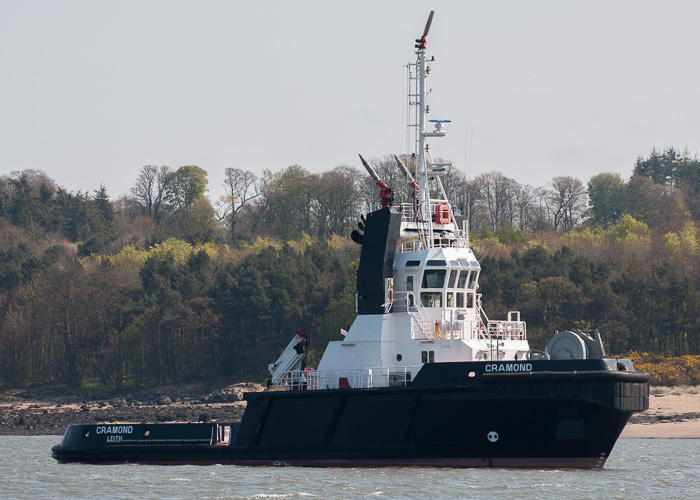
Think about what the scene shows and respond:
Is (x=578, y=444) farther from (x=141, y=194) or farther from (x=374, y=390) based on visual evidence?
(x=141, y=194)

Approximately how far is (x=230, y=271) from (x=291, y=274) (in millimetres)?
5578

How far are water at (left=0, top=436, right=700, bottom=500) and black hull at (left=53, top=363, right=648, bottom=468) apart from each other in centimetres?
36

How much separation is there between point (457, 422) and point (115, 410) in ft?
120

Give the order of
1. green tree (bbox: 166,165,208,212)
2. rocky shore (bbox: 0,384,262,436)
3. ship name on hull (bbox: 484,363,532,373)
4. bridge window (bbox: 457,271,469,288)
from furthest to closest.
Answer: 1. green tree (bbox: 166,165,208,212)
2. rocky shore (bbox: 0,384,262,436)
3. bridge window (bbox: 457,271,469,288)
4. ship name on hull (bbox: 484,363,532,373)

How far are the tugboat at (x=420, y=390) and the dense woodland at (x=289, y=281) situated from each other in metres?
21.1

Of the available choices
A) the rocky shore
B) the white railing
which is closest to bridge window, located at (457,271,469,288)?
the white railing

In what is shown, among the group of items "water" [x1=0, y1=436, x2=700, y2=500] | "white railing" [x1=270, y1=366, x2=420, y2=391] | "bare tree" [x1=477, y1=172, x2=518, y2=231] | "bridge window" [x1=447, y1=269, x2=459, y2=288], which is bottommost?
"water" [x1=0, y1=436, x2=700, y2=500]

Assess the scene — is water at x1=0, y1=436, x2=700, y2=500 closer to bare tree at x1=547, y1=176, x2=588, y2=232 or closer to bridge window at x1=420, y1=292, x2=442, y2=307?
bridge window at x1=420, y1=292, x2=442, y2=307

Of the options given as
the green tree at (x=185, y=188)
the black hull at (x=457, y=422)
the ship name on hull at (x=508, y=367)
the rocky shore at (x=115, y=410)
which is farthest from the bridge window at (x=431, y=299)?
the green tree at (x=185, y=188)

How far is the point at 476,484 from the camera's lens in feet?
85.7

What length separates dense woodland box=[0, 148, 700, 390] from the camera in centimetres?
6438

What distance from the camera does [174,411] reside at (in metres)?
58.7

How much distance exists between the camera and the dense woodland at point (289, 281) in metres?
64.4

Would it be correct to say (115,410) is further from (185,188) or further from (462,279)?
(185,188)
